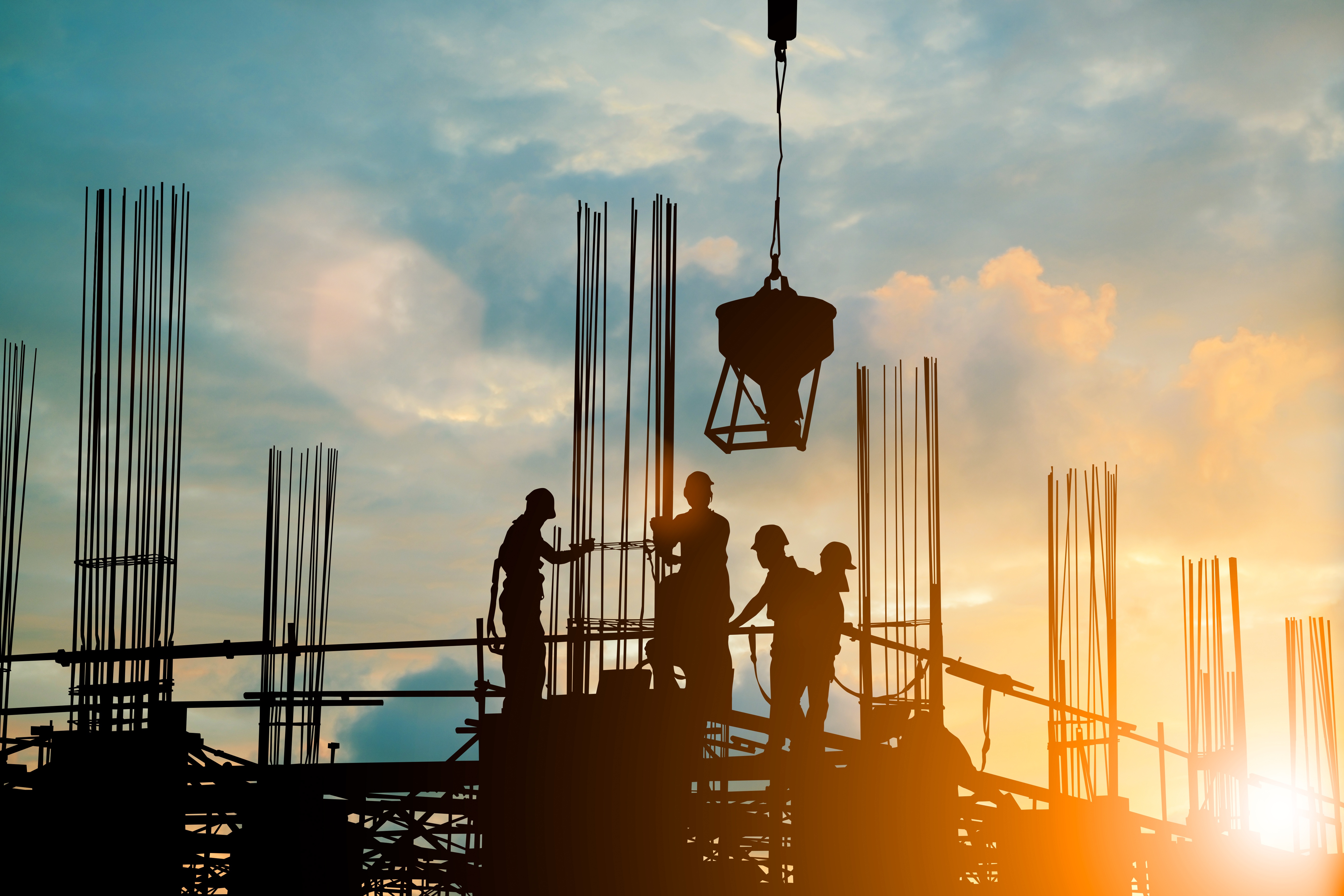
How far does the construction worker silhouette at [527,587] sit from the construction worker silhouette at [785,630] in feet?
4.73

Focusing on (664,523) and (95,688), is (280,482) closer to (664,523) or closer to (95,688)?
(95,688)

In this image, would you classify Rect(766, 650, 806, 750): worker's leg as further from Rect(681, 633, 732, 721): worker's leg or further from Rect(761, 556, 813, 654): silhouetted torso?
Rect(681, 633, 732, 721): worker's leg

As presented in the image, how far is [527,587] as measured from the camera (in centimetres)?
911

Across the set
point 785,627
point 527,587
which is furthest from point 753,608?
point 527,587

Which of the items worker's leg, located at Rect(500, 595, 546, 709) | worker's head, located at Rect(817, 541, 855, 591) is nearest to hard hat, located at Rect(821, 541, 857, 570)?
worker's head, located at Rect(817, 541, 855, 591)

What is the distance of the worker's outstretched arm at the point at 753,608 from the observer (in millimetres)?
8945

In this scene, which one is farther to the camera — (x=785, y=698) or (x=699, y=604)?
(x=785, y=698)

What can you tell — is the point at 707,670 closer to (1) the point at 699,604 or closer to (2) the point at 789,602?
(1) the point at 699,604

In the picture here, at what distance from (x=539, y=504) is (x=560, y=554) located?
43 centimetres

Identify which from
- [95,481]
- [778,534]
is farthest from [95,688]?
[778,534]

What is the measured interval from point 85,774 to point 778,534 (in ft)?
17.8

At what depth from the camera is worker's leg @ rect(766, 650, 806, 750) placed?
885 cm

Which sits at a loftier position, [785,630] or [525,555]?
[525,555]

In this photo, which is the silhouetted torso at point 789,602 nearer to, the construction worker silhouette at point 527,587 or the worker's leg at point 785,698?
the worker's leg at point 785,698
